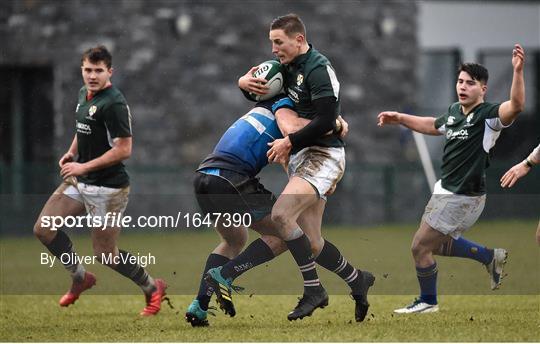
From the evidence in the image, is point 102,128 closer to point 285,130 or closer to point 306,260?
point 285,130

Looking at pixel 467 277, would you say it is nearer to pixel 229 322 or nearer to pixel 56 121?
pixel 229 322

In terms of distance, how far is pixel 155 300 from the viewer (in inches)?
409

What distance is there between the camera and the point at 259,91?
914 centimetres

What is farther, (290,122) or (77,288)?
(77,288)

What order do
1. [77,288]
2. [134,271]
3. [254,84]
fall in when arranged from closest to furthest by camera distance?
[254,84] → [134,271] → [77,288]

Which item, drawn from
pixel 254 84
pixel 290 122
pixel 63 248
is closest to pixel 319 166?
pixel 290 122

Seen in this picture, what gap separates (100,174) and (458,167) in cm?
274

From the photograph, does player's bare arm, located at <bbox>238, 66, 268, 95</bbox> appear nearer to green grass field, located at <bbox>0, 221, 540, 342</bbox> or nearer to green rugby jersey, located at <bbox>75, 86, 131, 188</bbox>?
green rugby jersey, located at <bbox>75, 86, 131, 188</bbox>

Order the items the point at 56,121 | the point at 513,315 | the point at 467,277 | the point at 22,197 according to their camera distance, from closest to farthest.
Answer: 1. the point at 513,315
2. the point at 467,277
3. the point at 22,197
4. the point at 56,121

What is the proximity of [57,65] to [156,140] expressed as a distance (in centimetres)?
188

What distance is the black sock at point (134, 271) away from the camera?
10273 millimetres

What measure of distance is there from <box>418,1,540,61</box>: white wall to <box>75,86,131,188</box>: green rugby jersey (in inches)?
636

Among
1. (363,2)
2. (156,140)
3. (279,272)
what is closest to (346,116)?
(363,2)

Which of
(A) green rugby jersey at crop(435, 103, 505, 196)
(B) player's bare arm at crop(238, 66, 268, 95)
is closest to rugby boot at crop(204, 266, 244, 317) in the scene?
(B) player's bare arm at crop(238, 66, 268, 95)
